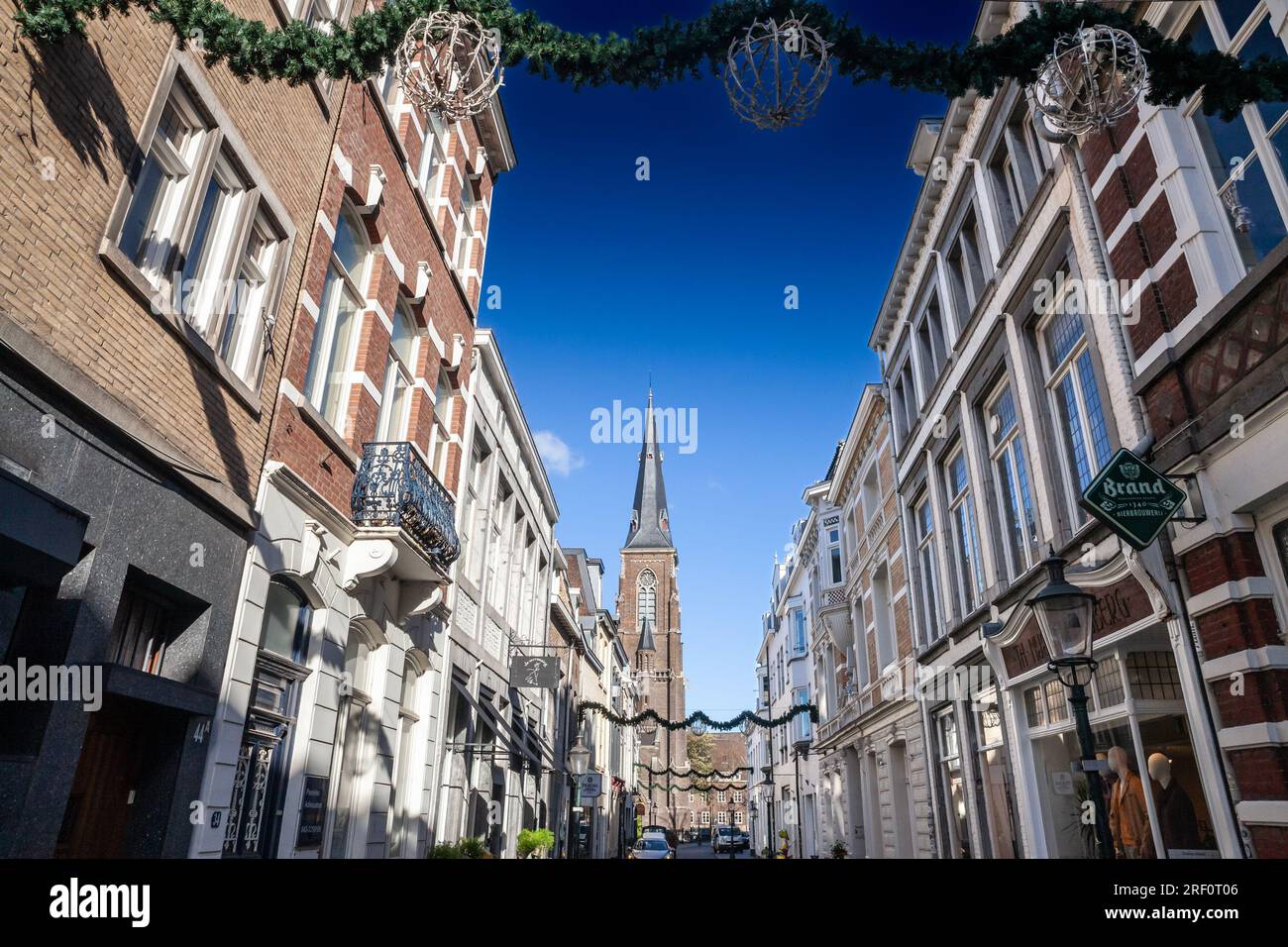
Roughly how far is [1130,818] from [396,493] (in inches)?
372

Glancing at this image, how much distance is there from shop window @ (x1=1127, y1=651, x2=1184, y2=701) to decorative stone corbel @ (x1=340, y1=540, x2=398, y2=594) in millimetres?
8983

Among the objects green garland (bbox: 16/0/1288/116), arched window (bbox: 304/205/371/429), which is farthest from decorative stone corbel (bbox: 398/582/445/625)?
green garland (bbox: 16/0/1288/116)

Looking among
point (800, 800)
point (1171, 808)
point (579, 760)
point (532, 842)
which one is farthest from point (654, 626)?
point (1171, 808)

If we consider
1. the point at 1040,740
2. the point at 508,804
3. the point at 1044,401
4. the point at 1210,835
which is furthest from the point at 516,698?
the point at 1210,835

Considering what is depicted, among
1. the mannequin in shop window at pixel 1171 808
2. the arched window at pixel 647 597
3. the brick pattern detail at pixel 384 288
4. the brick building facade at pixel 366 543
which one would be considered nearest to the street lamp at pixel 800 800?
the brick building facade at pixel 366 543

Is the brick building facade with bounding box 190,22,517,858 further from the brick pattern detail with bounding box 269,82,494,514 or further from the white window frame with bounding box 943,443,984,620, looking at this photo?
the white window frame with bounding box 943,443,984,620

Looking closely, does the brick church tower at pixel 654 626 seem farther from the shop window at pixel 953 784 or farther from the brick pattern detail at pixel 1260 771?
the brick pattern detail at pixel 1260 771

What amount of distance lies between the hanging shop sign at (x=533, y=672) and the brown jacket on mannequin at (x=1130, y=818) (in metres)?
12.3

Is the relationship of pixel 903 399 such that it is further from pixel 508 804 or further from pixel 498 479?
pixel 508 804

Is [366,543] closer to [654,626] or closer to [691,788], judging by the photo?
[691,788]

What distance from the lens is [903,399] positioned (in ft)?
65.2

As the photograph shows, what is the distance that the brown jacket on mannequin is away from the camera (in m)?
8.40

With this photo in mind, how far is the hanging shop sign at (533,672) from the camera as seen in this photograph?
1873cm
